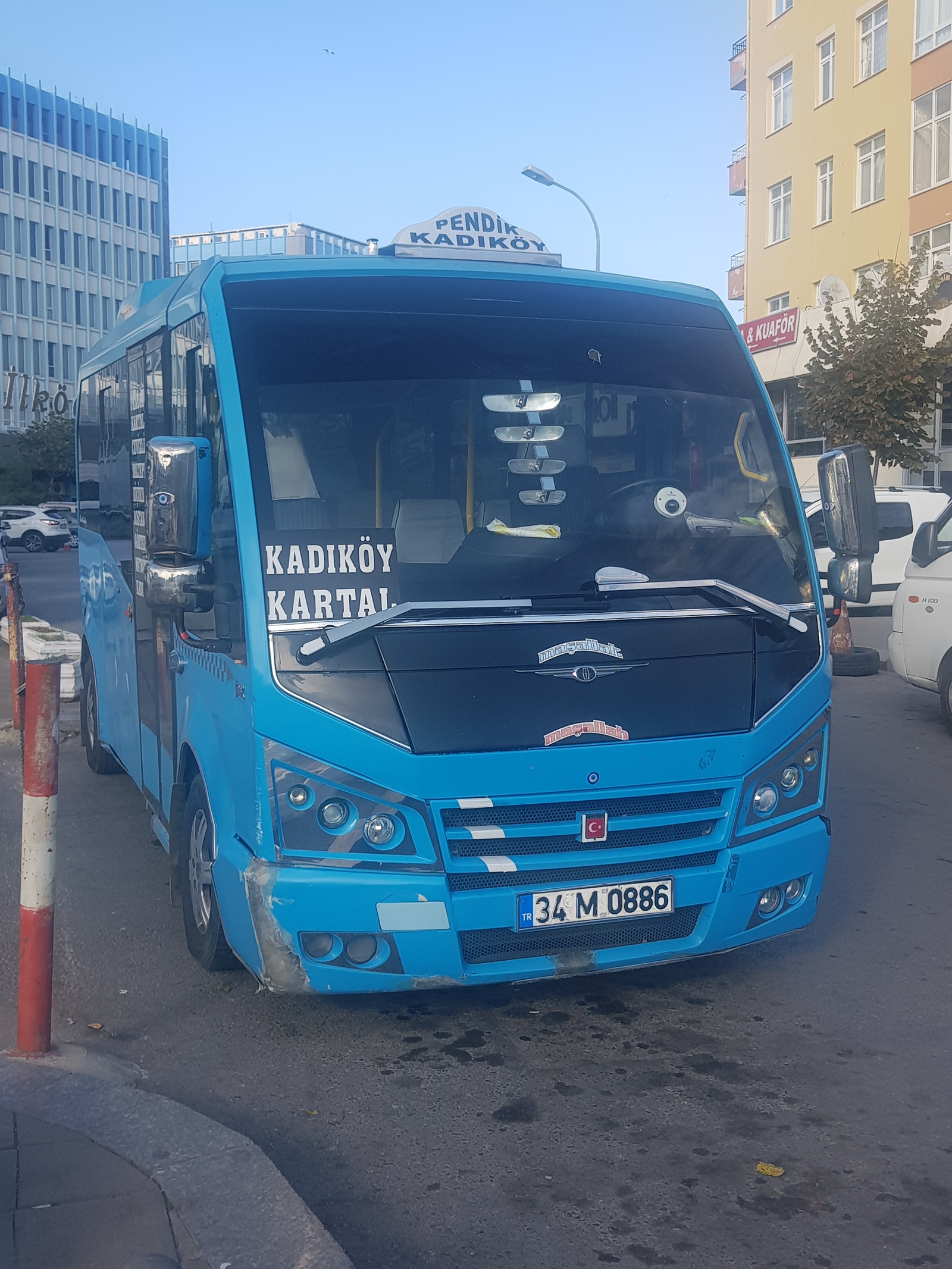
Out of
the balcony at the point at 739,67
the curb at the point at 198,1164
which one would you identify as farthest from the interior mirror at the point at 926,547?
the balcony at the point at 739,67

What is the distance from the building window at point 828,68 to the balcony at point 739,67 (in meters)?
7.03

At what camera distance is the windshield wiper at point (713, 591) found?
14.7 ft

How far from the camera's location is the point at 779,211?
1515 inches

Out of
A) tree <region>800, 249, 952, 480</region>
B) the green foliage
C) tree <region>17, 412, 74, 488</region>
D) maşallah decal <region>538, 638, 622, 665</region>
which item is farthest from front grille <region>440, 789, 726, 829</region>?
the green foliage

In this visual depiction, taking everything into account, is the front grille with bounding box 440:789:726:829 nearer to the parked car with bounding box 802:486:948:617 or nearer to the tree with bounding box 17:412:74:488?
the parked car with bounding box 802:486:948:617

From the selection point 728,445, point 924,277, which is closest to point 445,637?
point 728,445

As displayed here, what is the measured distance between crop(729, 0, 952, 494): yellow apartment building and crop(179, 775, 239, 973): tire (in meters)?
21.2

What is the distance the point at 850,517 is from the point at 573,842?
1.66 m

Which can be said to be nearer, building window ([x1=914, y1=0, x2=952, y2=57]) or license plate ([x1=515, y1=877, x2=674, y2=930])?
license plate ([x1=515, y1=877, x2=674, y2=930])

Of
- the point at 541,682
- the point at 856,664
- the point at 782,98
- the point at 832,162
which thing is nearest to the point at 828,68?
the point at 832,162

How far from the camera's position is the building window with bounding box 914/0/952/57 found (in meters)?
29.8

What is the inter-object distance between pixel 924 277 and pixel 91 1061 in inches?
1039

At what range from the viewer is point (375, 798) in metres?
4.14

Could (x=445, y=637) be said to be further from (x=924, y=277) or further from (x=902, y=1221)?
(x=924, y=277)
